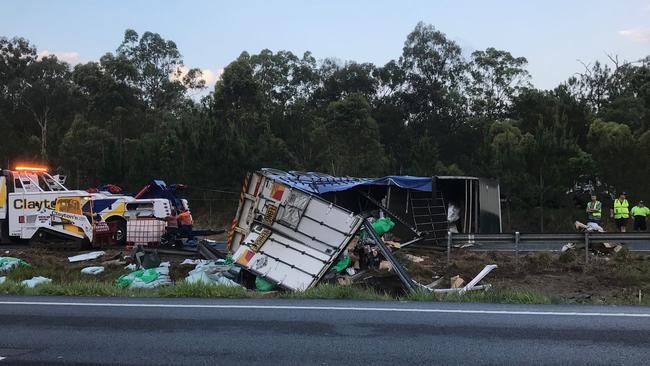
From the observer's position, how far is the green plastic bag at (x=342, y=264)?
1288 cm

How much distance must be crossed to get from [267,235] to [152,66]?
164 ft

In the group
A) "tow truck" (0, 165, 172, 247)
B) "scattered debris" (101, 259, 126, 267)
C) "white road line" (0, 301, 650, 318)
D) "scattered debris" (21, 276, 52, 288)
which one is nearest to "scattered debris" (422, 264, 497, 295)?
"white road line" (0, 301, 650, 318)

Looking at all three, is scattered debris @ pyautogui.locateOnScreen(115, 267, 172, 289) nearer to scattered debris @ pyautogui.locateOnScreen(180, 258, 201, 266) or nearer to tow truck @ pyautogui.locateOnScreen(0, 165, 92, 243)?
scattered debris @ pyautogui.locateOnScreen(180, 258, 201, 266)

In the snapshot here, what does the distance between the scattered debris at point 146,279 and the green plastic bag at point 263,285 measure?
174cm

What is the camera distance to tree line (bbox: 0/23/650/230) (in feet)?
97.8

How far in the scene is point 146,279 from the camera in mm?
11992

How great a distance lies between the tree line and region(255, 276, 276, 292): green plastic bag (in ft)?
61.6

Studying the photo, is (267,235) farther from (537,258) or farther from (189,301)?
(537,258)

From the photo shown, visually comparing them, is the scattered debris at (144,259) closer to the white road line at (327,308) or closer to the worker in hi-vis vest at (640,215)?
the white road line at (327,308)

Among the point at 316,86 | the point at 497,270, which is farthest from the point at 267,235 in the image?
the point at 316,86

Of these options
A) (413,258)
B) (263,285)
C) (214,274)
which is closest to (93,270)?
(214,274)

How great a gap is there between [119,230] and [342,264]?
374 inches

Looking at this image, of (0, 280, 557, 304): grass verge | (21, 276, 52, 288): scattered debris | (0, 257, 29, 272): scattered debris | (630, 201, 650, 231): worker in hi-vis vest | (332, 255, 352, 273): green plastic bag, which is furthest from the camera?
(630, 201, 650, 231): worker in hi-vis vest

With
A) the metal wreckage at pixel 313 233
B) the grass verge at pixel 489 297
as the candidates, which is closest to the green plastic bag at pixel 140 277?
the metal wreckage at pixel 313 233
